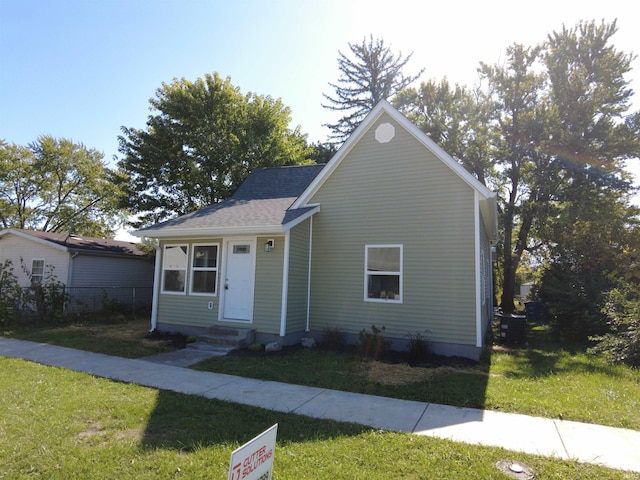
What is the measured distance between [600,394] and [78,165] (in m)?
35.9

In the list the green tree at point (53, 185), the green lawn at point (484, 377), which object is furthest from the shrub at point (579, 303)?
the green tree at point (53, 185)

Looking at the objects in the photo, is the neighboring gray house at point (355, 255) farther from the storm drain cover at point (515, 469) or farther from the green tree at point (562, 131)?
the green tree at point (562, 131)

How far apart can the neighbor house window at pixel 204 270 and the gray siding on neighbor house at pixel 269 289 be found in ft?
4.82

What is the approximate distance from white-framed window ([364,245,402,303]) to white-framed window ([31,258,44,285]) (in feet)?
50.8

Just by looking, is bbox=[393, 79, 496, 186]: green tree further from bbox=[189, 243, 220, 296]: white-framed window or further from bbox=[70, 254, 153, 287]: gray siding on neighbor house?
bbox=[70, 254, 153, 287]: gray siding on neighbor house

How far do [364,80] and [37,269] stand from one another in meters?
23.9

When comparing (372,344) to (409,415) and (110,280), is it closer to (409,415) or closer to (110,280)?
(409,415)

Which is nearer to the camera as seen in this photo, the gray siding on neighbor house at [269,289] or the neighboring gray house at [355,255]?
the neighboring gray house at [355,255]

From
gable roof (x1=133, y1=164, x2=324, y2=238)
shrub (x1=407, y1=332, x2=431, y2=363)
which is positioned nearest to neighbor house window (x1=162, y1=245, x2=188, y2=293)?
gable roof (x1=133, y1=164, x2=324, y2=238)

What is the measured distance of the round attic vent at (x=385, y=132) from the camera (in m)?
9.88

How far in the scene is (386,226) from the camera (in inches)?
380

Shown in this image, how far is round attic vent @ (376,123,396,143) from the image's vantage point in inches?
389

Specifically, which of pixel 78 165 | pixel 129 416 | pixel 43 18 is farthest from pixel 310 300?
pixel 78 165

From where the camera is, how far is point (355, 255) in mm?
9984
